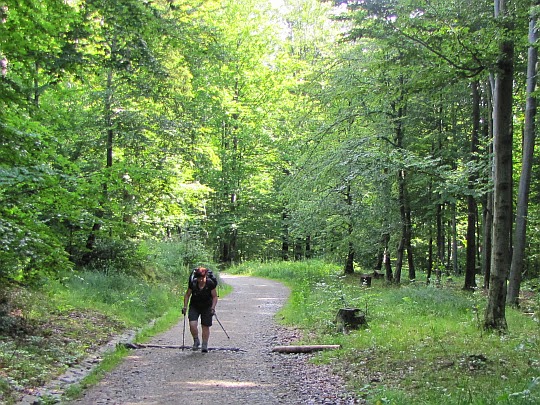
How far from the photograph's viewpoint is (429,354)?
22.6ft

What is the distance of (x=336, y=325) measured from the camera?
974 cm

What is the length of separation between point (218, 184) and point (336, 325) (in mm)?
26705

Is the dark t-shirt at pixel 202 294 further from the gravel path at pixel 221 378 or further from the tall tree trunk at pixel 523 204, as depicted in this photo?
the tall tree trunk at pixel 523 204

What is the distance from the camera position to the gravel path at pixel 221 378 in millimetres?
5840

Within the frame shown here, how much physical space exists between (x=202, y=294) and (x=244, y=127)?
88.9 feet

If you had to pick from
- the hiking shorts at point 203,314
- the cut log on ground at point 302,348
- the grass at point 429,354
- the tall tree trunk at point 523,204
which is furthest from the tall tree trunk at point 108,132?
the tall tree trunk at point 523,204

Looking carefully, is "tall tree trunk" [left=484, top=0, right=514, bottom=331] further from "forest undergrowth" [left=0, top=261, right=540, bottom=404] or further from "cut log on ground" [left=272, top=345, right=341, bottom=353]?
"cut log on ground" [left=272, top=345, right=341, bottom=353]

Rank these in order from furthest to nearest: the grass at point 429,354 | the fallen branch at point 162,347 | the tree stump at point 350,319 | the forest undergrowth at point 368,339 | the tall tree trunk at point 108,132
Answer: the tall tree trunk at point 108,132 → the tree stump at point 350,319 → the fallen branch at point 162,347 → the forest undergrowth at point 368,339 → the grass at point 429,354

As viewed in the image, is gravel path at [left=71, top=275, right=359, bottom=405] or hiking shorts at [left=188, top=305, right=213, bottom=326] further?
hiking shorts at [left=188, top=305, right=213, bottom=326]

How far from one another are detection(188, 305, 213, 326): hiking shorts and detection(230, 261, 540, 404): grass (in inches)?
84.6

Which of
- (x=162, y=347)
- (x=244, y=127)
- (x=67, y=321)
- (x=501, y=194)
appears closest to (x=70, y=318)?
(x=67, y=321)

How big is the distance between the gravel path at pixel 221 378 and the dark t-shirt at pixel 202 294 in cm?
90

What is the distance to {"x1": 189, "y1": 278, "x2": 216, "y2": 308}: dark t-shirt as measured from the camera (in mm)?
8609

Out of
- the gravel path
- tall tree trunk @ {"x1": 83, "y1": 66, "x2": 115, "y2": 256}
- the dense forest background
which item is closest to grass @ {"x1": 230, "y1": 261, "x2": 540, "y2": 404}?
the gravel path
